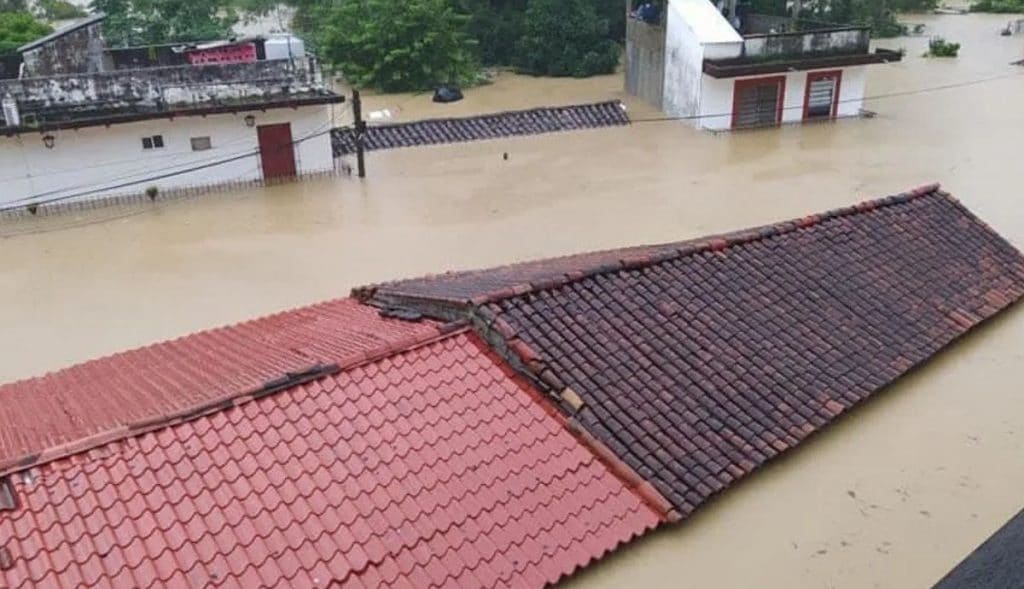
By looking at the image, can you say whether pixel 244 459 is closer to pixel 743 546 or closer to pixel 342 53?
pixel 743 546

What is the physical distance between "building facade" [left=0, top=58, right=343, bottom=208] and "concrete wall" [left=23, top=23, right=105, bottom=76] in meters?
2.09

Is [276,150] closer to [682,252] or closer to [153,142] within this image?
[153,142]

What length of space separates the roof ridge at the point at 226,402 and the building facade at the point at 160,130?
1317 cm

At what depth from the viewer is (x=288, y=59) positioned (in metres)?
19.6

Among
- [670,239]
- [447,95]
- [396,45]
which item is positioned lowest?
[670,239]

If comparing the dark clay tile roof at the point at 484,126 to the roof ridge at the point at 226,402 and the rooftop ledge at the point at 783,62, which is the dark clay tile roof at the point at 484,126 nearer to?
the rooftop ledge at the point at 783,62

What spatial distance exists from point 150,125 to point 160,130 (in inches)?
8.9

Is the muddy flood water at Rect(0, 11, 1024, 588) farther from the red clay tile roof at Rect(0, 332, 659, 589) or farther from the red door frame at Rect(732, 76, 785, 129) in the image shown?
the red door frame at Rect(732, 76, 785, 129)

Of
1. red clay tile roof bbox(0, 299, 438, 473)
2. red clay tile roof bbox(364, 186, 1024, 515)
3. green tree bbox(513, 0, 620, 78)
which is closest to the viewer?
red clay tile roof bbox(0, 299, 438, 473)

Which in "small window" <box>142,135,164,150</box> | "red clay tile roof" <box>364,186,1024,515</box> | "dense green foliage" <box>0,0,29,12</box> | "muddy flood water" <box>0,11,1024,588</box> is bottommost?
"muddy flood water" <box>0,11,1024,588</box>

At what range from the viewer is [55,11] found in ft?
131

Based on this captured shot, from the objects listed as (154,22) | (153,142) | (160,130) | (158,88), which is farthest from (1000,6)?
(153,142)

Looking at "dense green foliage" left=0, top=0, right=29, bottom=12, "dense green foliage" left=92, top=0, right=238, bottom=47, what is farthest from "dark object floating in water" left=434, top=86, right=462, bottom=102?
"dense green foliage" left=0, top=0, right=29, bottom=12

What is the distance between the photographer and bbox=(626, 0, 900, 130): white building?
2367 centimetres
